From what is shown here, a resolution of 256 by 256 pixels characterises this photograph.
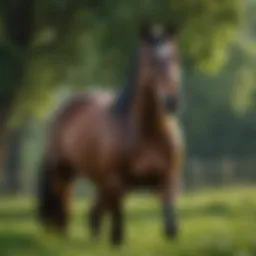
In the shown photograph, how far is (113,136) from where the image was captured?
5.75ft

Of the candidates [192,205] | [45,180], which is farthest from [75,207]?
[192,205]

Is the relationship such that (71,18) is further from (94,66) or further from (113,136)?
(113,136)

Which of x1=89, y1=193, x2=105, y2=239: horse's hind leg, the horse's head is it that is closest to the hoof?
x1=89, y1=193, x2=105, y2=239: horse's hind leg

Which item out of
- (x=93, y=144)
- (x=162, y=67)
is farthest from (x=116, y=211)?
(x=162, y=67)

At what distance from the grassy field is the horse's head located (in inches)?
8.4

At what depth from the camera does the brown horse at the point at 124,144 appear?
1715mm

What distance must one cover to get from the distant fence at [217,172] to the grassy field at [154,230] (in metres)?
0.02

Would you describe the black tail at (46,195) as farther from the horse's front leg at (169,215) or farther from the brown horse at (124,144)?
the horse's front leg at (169,215)

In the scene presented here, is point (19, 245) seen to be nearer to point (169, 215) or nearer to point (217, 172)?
point (169, 215)

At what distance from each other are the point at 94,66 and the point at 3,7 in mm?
229

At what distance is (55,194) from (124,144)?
7.0 inches

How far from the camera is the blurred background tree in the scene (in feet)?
5.59

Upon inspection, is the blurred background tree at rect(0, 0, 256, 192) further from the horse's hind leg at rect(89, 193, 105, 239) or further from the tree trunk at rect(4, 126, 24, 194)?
the horse's hind leg at rect(89, 193, 105, 239)

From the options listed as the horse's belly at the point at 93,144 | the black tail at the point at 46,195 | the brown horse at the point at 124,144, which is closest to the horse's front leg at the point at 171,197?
the brown horse at the point at 124,144
